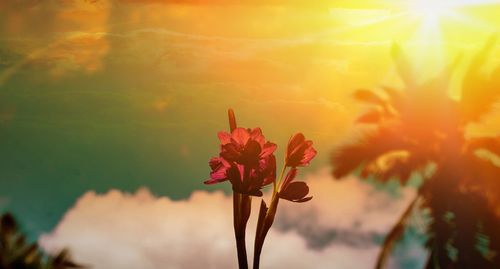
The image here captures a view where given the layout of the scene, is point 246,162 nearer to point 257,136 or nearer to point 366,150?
point 257,136

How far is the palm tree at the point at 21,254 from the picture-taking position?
4039mm

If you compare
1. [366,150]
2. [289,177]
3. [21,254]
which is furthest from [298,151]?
[366,150]

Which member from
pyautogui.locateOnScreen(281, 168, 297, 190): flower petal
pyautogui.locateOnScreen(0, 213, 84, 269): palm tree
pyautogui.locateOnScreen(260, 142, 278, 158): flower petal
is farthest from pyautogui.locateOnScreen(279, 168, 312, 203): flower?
pyautogui.locateOnScreen(0, 213, 84, 269): palm tree

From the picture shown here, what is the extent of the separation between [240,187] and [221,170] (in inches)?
3.2

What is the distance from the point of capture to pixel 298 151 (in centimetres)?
183

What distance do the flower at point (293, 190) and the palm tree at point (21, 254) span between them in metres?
2.53

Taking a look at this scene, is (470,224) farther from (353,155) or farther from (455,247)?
(353,155)

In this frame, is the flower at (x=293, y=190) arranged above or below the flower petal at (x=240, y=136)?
below

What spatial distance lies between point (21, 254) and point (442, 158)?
3947 mm

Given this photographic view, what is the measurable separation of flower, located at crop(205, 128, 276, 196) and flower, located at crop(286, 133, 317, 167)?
3.7 inches

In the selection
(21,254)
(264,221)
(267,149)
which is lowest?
(264,221)

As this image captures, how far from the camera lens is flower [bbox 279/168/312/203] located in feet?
5.80

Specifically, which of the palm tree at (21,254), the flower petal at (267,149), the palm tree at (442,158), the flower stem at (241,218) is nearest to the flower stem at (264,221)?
the flower stem at (241,218)

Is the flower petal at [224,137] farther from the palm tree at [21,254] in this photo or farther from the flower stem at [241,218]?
the palm tree at [21,254]
